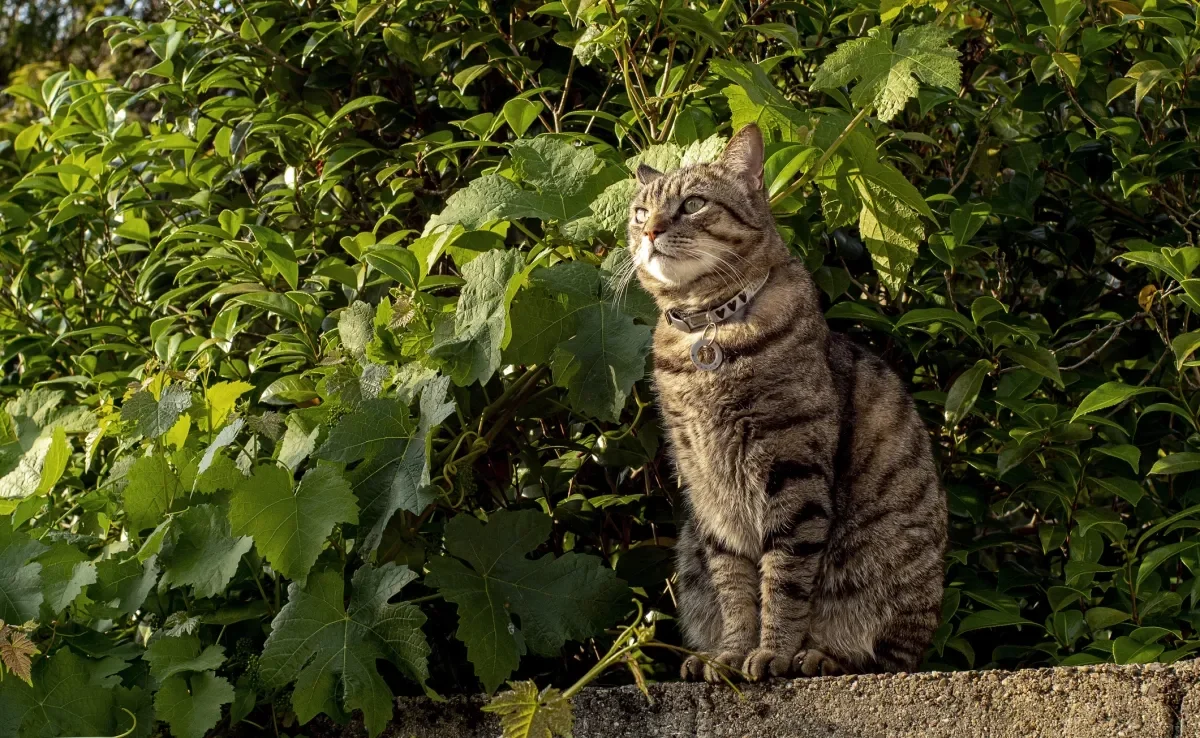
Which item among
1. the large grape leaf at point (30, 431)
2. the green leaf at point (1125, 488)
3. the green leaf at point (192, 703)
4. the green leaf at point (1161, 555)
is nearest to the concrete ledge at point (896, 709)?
the green leaf at point (192, 703)

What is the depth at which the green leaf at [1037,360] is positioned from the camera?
2410 millimetres

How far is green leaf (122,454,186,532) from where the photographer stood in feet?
7.39

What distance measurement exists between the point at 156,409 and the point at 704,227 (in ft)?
3.93

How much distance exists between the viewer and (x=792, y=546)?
231cm

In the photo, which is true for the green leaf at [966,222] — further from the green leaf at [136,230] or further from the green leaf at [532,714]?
the green leaf at [136,230]

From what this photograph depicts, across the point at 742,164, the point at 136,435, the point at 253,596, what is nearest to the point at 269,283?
the point at 136,435

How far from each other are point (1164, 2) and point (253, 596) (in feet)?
7.65

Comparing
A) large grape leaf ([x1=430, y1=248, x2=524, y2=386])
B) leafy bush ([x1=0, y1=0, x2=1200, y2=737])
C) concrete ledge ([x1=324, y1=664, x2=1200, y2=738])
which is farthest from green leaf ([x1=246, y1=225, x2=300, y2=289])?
concrete ledge ([x1=324, y1=664, x2=1200, y2=738])

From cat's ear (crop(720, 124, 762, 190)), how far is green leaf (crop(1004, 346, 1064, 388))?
2.08 ft

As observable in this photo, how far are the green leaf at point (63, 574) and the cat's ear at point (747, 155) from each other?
4.78 feet

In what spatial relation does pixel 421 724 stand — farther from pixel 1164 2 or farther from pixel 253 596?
pixel 1164 2

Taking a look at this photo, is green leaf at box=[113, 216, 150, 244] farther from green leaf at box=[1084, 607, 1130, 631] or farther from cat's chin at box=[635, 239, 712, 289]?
green leaf at box=[1084, 607, 1130, 631]

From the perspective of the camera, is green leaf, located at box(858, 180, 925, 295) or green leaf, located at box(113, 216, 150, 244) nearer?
green leaf, located at box(858, 180, 925, 295)

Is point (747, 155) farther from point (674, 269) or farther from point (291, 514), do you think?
point (291, 514)
